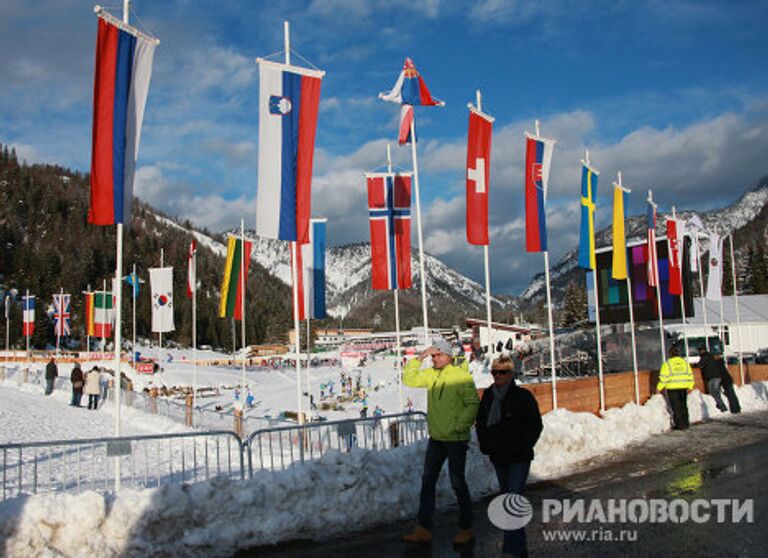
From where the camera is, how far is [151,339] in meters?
122

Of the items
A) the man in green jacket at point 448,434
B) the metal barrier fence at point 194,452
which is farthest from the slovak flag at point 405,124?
the man in green jacket at point 448,434

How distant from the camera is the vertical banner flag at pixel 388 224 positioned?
51.1 ft

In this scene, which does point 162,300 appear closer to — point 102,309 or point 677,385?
point 102,309

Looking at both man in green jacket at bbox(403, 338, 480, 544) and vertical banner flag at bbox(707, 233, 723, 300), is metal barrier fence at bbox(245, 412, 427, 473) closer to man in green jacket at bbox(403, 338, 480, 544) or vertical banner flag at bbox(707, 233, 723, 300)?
man in green jacket at bbox(403, 338, 480, 544)

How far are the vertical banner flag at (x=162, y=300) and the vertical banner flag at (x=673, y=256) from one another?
1863 centimetres

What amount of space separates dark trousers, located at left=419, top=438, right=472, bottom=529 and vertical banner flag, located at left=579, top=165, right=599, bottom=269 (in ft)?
33.9

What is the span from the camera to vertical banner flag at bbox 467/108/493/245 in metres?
13.6

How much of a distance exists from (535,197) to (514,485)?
966 cm

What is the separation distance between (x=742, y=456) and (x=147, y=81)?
1100 centimetres

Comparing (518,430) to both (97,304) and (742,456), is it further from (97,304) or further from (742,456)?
(97,304)

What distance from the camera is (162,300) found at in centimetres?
2722

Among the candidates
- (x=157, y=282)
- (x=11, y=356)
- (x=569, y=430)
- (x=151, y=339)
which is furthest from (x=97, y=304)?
(x=151, y=339)

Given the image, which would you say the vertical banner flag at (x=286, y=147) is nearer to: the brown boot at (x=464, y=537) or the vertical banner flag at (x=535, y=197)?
the brown boot at (x=464, y=537)

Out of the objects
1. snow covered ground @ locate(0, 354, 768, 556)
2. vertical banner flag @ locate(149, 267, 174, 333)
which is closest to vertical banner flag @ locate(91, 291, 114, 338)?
vertical banner flag @ locate(149, 267, 174, 333)
